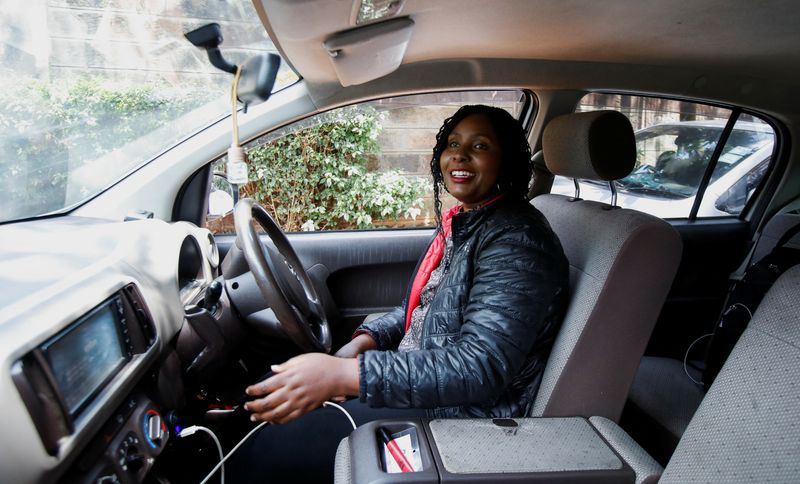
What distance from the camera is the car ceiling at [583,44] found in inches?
56.8

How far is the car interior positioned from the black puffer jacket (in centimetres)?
8

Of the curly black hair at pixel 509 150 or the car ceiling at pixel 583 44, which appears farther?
the curly black hair at pixel 509 150

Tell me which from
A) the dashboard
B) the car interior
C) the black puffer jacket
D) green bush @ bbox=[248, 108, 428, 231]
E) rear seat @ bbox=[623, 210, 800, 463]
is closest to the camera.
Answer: the dashboard

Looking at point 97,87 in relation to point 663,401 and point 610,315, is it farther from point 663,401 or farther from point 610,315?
point 663,401

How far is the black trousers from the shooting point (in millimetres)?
1515

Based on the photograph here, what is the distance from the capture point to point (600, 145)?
1.61 meters

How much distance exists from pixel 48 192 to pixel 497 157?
1.41 m

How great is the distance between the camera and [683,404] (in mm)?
1938

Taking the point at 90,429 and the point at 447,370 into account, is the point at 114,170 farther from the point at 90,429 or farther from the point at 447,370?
the point at 447,370

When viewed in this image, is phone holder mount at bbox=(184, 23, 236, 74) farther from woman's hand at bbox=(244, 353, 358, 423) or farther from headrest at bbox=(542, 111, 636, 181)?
headrest at bbox=(542, 111, 636, 181)

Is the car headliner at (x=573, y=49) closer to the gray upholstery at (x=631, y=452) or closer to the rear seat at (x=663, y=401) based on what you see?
the rear seat at (x=663, y=401)

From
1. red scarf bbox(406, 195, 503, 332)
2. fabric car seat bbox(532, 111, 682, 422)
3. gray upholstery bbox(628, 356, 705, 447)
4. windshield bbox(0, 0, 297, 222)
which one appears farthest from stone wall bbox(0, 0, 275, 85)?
gray upholstery bbox(628, 356, 705, 447)

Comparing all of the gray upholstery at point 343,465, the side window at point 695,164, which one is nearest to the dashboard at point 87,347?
the gray upholstery at point 343,465

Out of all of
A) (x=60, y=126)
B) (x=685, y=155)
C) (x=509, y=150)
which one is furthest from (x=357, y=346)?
(x=685, y=155)
